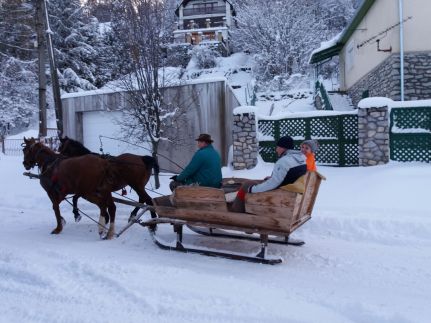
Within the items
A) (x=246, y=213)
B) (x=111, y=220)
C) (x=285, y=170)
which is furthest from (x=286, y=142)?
(x=111, y=220)

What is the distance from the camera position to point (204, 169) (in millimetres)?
7008

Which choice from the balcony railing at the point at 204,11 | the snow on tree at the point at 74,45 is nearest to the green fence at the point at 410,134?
the snow on tree at the point at 74,45

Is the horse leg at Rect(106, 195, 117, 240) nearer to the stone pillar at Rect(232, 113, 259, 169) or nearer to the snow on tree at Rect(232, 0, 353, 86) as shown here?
the stone pillar at Rect(232, 113, 259, 169)

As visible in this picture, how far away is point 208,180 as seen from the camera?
276 inches

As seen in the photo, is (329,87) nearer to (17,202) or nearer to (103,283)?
(17,202)

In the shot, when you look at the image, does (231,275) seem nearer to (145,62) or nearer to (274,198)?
(274,198)

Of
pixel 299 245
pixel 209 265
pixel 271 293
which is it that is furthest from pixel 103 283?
pixel 299 245

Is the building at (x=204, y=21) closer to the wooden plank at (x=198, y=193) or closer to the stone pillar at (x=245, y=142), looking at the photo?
the stone pillar at (x=245, y=142)

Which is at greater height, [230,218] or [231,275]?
[230,218]

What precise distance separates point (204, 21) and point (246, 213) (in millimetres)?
48416

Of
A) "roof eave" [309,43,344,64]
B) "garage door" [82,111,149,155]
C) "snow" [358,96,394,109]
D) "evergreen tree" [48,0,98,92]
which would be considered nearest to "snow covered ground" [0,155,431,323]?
"snow" [358,96,394,109]

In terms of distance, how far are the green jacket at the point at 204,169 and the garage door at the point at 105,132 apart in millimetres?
8373

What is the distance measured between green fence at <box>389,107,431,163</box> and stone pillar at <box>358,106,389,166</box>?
8.6 inches

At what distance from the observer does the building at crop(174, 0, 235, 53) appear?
4591 centimetres
